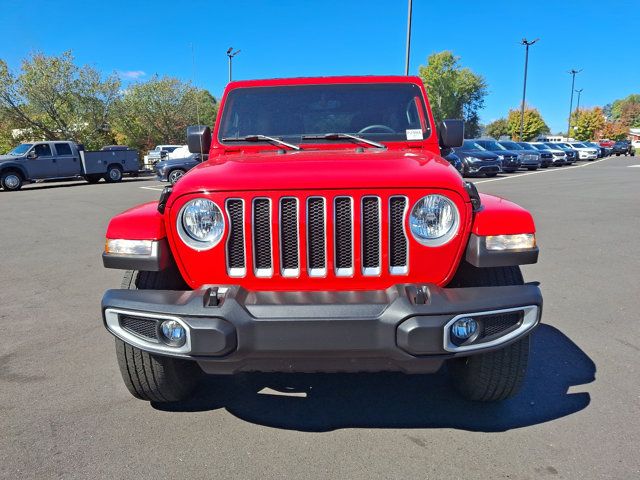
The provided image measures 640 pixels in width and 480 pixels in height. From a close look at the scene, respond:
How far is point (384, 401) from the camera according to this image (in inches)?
119

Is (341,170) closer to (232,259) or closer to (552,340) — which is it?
(232,259)

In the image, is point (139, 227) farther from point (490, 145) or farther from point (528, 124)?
point (528, 124)

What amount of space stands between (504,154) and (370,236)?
77.2 feet

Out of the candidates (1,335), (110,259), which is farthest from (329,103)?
(1,335)

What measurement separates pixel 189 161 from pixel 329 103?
53.9 feet

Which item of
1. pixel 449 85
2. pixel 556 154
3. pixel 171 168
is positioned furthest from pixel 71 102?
pixel 449 85

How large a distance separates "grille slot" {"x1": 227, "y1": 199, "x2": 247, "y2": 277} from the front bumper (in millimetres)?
163

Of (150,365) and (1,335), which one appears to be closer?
(150,365)

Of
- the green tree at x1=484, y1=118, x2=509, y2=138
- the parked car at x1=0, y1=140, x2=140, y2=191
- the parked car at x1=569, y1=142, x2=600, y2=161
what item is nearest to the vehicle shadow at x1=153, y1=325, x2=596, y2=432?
the parked car at x1=0, y1=140, x2=140, y2=191

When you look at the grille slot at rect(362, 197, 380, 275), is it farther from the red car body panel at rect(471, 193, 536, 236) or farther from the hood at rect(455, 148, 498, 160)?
the hood at rect(455, 148, 498, 160)

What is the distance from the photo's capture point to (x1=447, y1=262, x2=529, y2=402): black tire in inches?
102

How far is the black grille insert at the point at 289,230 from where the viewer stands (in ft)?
7.99

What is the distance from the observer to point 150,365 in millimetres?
2721

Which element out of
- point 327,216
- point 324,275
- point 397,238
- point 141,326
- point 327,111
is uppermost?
point 327,111
